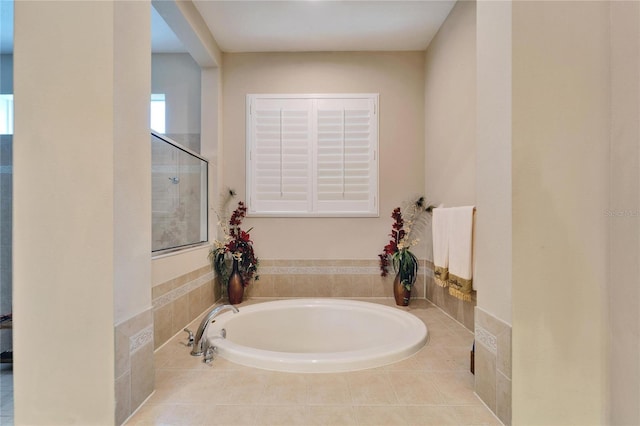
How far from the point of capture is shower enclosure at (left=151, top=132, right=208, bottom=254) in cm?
188

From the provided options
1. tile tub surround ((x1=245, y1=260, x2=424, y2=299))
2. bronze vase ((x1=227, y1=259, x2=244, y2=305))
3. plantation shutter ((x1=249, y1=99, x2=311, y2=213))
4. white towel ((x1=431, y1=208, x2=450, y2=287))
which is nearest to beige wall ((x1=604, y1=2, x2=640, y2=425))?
white towel ((x1=431, y1=208, x2=450, y2=287))

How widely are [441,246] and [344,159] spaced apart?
1.11 m

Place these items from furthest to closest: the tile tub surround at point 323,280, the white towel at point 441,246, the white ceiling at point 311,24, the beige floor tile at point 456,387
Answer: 1. the tile tub surround at point 323,280
2. the white ceiling at point 311,24
3. the white towel at point 441,246
4. the beige floor tile at point 456,387

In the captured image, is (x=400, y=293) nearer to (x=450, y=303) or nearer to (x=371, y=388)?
(x=450, y=303)

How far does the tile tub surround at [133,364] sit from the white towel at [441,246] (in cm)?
169

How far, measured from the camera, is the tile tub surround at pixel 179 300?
5.61 ft

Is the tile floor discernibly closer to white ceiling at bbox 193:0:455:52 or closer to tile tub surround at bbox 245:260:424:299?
tile tub surround at bbox 245:260:424:299

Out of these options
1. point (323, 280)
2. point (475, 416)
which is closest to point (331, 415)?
point (475, 416)

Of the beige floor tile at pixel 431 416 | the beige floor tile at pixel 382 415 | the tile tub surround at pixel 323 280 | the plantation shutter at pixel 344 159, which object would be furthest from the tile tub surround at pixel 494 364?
the plantation shutter at pixel 344 159

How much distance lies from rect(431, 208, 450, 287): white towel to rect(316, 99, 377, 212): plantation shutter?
26.7 inches

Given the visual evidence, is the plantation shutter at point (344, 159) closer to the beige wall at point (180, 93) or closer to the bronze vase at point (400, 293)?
the bronze vase at point (400, 293)

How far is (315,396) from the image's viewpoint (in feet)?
3.89

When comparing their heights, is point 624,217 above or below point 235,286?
above

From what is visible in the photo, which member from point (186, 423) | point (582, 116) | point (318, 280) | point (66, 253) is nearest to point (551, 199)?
point (582, 116)
